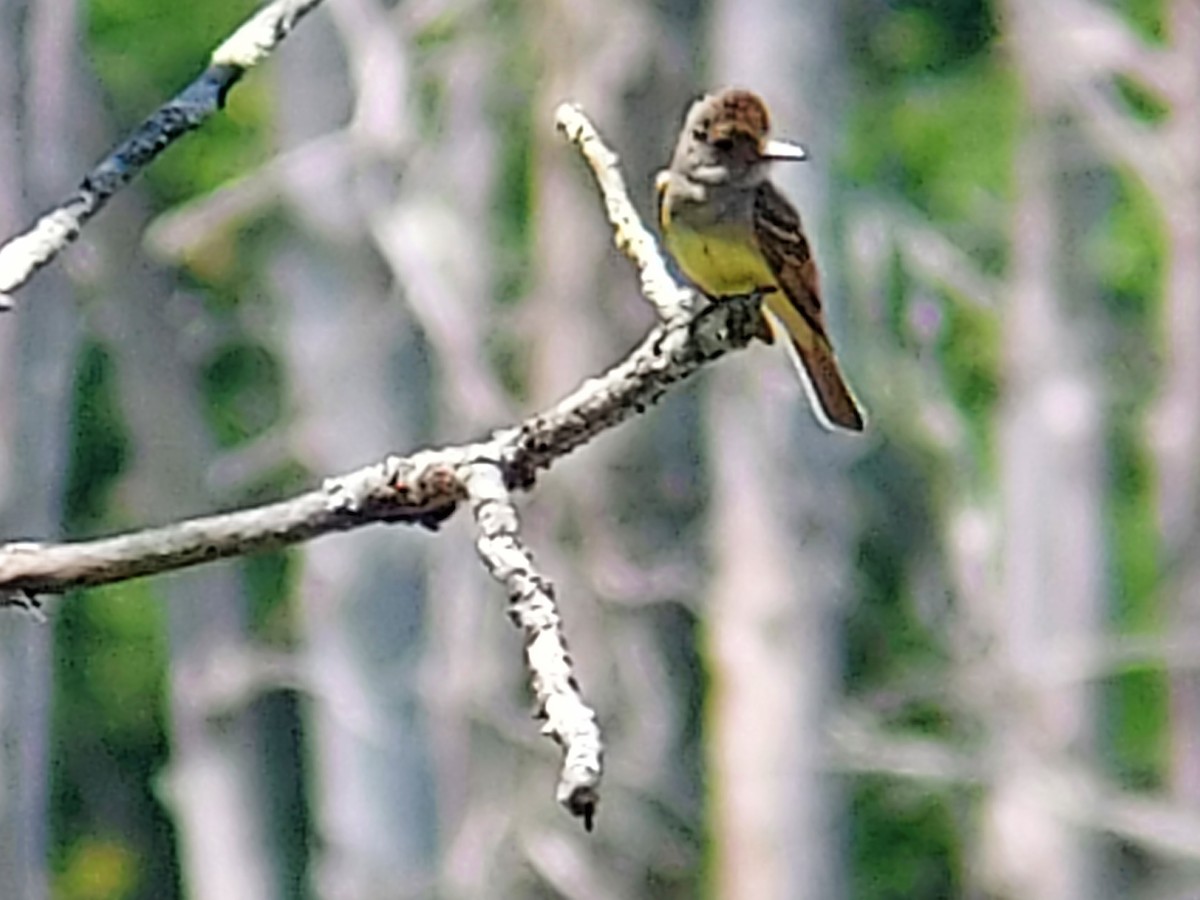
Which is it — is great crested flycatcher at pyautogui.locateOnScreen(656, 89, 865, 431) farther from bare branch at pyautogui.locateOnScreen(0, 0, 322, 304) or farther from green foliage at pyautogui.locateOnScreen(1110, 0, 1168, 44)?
green foliage at pyautogui.locateOnScreen(1110, 0, 1168, 44)

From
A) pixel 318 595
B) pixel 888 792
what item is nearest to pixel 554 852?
pixel 318 595

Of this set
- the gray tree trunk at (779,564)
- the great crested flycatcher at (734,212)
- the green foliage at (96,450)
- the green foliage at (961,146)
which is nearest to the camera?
the great crested flycatcher at (734,212)

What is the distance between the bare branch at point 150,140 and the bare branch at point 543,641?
34cm

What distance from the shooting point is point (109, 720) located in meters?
13.5

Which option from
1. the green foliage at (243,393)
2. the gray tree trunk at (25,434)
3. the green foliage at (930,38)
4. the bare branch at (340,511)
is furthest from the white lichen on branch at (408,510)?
the green foliage at (243,393)

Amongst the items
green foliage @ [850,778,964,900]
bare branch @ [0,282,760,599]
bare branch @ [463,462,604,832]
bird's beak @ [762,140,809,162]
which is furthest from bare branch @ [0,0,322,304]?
green foliage @ [850,778,964,900]

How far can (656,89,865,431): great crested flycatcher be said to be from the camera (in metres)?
2.65

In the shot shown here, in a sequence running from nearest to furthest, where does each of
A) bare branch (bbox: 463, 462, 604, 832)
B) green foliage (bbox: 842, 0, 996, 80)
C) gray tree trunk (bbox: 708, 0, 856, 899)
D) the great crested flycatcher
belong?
bare branch (bbox: 463, 462, 604, 832) → the great crested flycatcher → gray tree trunk (bbox: 708, 0, 856, 899) → green foliage (bbox: 842, 0, 996, 80)

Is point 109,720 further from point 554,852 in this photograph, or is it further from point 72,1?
point 72,1

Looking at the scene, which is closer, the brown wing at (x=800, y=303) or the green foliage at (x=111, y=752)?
the brown wing at (x=800, y=303)

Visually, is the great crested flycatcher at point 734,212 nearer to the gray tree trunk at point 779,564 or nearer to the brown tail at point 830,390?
the brown tail at point 830,390

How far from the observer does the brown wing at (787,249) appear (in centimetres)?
268

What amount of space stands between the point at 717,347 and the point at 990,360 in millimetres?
10273

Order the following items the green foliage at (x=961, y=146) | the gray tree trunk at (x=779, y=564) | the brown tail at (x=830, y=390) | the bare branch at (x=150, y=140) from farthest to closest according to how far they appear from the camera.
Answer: the green foliage at (x=961, y=146), the gray tree trunk at (x=779, y=564), the brown tail at (x=830, y=390), the bare branch at (x=150, y=140)
